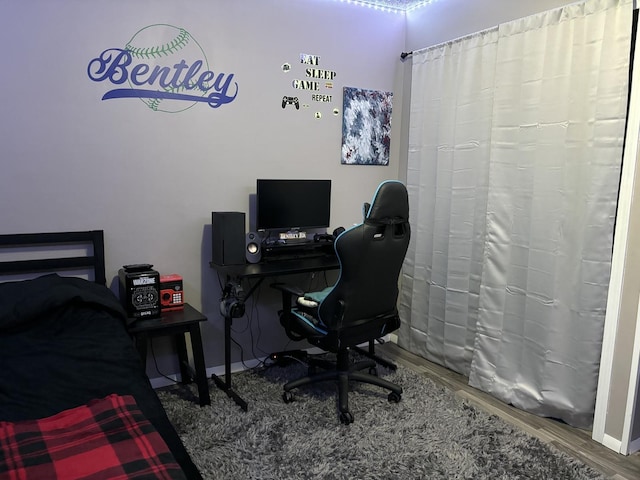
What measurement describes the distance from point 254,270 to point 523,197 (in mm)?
1621

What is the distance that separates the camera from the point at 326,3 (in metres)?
3.31

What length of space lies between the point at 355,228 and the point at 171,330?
1166 mm

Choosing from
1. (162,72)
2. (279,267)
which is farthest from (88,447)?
(162,72)

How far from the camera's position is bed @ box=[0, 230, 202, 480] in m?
1.38

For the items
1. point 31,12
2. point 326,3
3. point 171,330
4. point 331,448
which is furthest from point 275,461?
point 326,3

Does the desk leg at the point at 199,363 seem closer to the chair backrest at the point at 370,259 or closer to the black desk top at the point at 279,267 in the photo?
the black desk top at the point at 279,267

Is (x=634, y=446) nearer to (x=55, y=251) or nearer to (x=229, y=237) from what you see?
(x=229, y=237)

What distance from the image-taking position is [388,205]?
2.50 meters

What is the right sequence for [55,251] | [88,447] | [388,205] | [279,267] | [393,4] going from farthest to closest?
[393,4] → [279,267] → [55,251] → [388,205] → [88,447]

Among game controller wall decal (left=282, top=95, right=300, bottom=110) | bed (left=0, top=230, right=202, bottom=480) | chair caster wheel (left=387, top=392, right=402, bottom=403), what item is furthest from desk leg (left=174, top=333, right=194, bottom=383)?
game controller wall decal (left=282, top=95, right=300, bottom=110)

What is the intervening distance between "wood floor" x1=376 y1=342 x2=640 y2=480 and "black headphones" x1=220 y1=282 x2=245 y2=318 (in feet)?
4.36

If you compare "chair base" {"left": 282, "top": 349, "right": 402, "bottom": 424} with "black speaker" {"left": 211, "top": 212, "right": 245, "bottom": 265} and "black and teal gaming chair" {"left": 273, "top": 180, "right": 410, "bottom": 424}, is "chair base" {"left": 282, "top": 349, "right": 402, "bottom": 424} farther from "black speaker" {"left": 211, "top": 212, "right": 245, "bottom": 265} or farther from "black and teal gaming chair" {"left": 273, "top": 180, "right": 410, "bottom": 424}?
"black speaker" {"left": 211, "top": 212, "right": 245, "bottom": 265}

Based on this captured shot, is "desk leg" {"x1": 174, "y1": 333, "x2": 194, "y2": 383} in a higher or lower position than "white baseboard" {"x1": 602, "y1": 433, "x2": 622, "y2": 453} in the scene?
higher

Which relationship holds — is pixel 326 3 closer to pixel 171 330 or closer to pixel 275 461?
pixel 171 330
